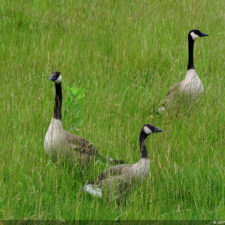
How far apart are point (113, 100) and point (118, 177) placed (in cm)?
220

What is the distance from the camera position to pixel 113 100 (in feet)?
21.6

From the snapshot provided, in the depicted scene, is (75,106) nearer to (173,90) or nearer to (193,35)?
(173,90)

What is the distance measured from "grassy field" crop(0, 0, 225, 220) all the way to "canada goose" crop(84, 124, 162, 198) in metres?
0.13

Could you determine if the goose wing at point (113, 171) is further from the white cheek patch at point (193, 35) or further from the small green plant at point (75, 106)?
the white cheek patch at point (193, 35)

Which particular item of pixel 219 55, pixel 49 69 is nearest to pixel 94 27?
pixel 49 69

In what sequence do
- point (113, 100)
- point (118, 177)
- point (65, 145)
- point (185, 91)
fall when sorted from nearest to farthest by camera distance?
point (118, 177), point (65, 145), point (113, 100), point (185, 91)

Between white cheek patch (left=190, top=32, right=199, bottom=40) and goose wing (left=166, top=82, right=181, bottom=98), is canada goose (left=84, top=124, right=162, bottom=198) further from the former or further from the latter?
white cheek patch (left=190, top=32, right=199, bottom=40)

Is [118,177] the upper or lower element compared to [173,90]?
lower

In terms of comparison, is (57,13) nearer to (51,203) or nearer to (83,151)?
(83,151)

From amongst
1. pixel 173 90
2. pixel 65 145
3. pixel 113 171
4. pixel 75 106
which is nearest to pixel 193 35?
pixel 173 90

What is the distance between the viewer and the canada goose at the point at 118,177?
4.41 m

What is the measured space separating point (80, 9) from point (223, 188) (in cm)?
657

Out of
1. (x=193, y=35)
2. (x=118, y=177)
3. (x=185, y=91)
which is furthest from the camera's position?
(x=193, y=35)

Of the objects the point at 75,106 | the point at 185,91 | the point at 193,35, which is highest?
the point at 193,35
